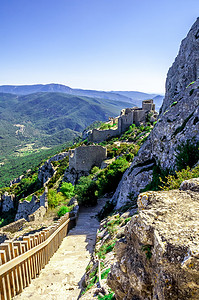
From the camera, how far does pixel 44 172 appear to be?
166 feet

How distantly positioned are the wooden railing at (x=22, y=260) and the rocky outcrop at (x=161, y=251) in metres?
2.81

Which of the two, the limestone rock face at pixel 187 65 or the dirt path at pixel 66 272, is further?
the limestone rock face at pixel 187 65

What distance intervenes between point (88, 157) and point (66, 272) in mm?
22610

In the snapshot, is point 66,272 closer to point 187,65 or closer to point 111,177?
A: point 111,177

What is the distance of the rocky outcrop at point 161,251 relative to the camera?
282 centimetres

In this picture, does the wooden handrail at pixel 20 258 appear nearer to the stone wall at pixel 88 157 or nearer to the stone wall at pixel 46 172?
the stone wall at pixel 88 157

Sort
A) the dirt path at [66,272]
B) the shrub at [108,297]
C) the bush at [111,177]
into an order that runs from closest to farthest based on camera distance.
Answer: the shrub at [108,297]
the dirt path at [66,272]
the bush at [111,177]

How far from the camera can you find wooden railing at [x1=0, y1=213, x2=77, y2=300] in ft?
17.1

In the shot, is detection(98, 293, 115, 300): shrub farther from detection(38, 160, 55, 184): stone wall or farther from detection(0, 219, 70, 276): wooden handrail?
detection(38, 160, 55, 184): stone wall

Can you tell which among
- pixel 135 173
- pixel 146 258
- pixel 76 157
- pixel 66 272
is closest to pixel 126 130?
pixel 76 157

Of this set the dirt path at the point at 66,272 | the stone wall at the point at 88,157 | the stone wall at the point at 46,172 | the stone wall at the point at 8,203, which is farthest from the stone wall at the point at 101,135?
the dirt path at the point at 66,272

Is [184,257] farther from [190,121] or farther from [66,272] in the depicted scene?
[190,121]

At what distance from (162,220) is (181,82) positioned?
2576 cm

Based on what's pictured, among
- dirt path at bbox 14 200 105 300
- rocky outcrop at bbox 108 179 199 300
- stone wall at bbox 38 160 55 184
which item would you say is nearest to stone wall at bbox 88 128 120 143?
stone wall at bbox 38 160 55 184
